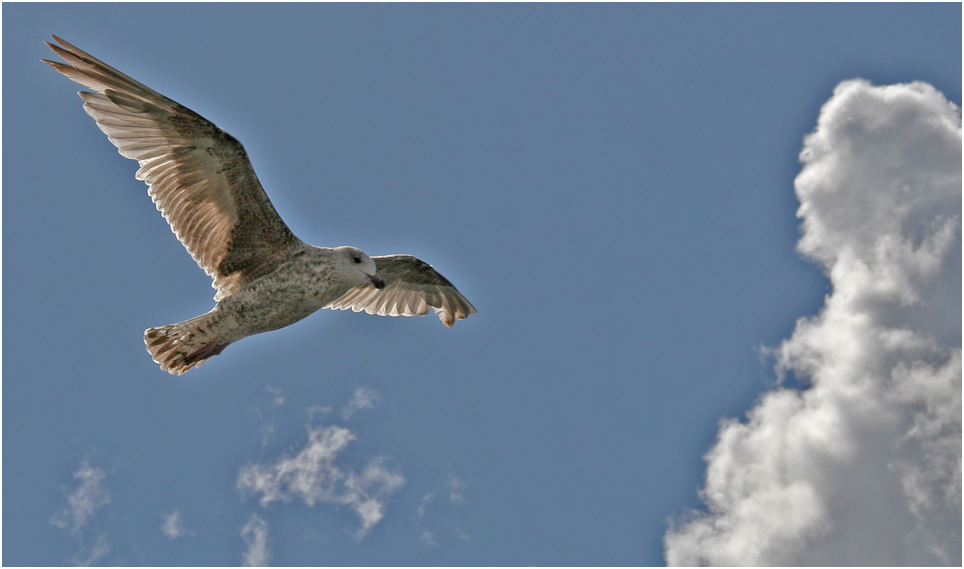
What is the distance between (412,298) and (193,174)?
510 centimetres

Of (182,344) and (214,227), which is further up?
(214,227)

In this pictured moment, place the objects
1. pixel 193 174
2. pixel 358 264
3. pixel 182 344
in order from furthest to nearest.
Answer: pixel 182 344 < pixel 358 264 < pixel 193 174

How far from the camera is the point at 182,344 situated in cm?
1355

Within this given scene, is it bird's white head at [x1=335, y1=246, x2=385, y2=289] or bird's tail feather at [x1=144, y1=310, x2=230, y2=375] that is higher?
bird's white head at [x1=335, y1=246, x2=385, y2=289]

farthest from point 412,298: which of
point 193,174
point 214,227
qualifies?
point 193,174

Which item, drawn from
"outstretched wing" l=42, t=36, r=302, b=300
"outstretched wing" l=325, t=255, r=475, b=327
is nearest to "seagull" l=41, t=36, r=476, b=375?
"outstretched wing" l=42, t=36, r=302, b=300

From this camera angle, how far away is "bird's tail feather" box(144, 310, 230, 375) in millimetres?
13398

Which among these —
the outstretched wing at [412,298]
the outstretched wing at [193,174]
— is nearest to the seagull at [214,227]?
the outstretched wing at [193,174]

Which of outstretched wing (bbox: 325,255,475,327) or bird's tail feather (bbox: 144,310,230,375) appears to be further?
outstretched wing (bbox: 325,255,475,327)

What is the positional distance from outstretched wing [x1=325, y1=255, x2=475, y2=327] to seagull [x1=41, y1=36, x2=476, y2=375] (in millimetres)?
2822

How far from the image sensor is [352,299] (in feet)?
54.0

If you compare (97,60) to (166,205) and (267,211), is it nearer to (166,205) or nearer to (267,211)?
(166,205)

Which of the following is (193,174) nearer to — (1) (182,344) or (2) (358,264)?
(1) (182,344)

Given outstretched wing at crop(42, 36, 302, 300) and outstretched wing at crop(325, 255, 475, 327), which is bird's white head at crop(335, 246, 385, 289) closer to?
outstretched wing at crop(42, 36, 302, 300)
